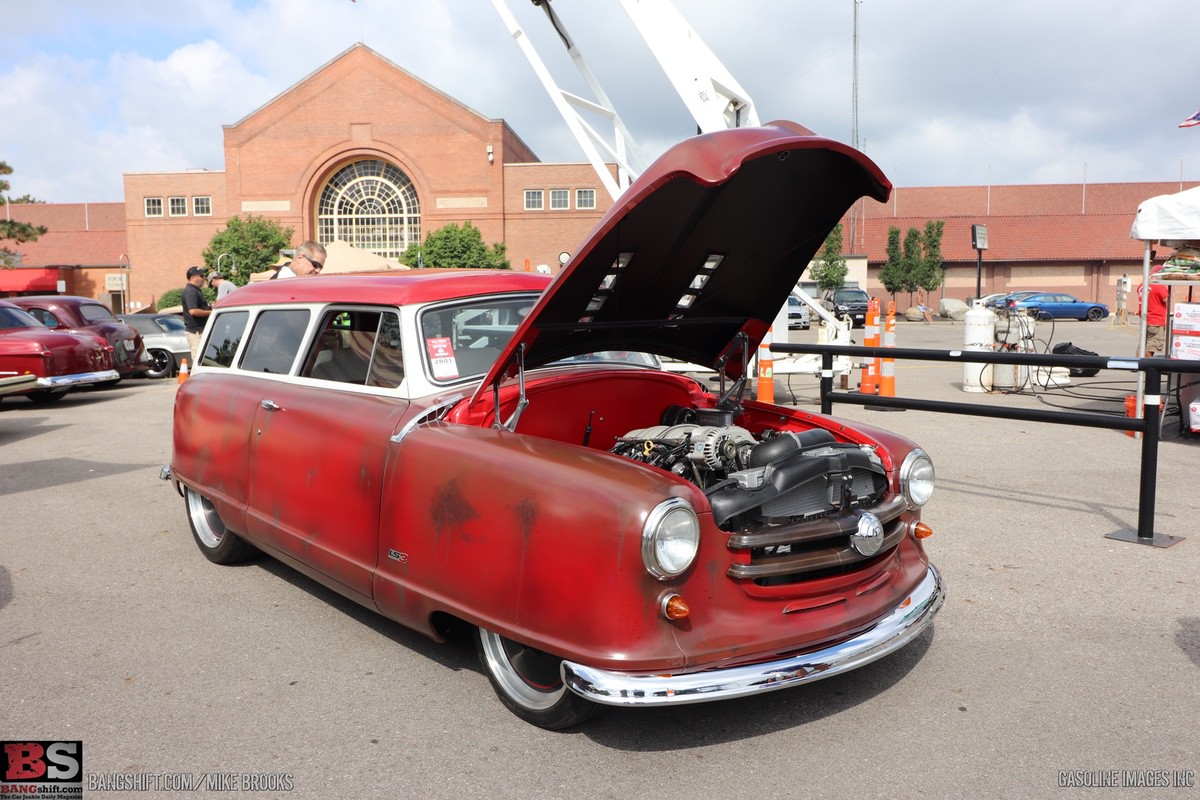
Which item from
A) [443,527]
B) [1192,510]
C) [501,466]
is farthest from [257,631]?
[1192,510]

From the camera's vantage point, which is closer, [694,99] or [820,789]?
[820,789]

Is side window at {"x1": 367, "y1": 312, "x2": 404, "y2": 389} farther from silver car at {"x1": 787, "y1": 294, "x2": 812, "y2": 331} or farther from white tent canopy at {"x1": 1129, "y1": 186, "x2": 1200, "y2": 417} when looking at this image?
silver car at {"x1": 787, "y1": 294, "x2": 812, "y2": 331}

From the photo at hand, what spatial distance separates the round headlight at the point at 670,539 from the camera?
289 centimetres

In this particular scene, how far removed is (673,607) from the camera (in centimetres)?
292

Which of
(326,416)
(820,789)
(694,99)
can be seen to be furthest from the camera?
(694,99)

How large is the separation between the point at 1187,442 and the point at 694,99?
7.10 metres

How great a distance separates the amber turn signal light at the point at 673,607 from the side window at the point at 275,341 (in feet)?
8.71

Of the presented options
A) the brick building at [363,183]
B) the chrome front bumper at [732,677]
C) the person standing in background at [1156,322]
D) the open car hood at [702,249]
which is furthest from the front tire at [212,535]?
the brick building at [363,183]

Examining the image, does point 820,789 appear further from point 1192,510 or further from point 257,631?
point 1192,510

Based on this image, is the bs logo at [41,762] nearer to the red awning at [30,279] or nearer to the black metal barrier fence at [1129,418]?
the black metal barrier fence at [1129,418]

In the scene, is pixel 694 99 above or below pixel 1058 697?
above

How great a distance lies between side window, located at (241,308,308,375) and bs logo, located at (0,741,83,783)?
2072mm

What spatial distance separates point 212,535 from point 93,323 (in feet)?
38.3

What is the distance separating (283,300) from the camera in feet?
16.3
